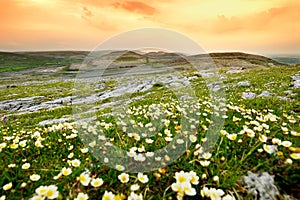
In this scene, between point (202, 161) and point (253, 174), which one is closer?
point (253, 174)

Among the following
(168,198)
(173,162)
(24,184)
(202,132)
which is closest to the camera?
(168,198)

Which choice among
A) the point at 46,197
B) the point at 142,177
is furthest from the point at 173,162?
the point at 46,197

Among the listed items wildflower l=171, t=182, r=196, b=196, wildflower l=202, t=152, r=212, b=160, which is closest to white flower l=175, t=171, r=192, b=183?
wildflower l=171, t=182, r=196, b=196

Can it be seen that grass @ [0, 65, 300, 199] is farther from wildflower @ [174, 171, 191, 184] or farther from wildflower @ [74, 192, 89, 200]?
wildflower @ [74, 192, 89, 200]

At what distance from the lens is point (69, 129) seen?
21.9ft

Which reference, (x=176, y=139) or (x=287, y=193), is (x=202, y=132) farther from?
(x=287, y=193)

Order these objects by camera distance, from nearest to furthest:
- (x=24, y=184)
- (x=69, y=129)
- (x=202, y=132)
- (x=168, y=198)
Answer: (x=168, y=198) < (x=24, y=184) < (x=202, y=132) < (x=69, y=129)

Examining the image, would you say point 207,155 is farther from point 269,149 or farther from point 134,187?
point 134,187

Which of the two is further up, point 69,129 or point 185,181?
point 185,181

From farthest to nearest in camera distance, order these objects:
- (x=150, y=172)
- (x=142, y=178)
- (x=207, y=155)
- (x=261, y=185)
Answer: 1. (x=207, y=155)
2. (x=150, y=172)
3. (x=142, y=178)
4. (x=261, y=185)

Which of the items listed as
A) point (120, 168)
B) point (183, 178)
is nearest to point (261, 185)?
point (183, 178)

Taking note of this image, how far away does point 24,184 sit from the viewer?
12.0 ft

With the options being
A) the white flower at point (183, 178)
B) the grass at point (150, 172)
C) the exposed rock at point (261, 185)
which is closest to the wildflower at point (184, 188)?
the grass at point (150, 172)

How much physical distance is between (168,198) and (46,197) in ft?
6.07
